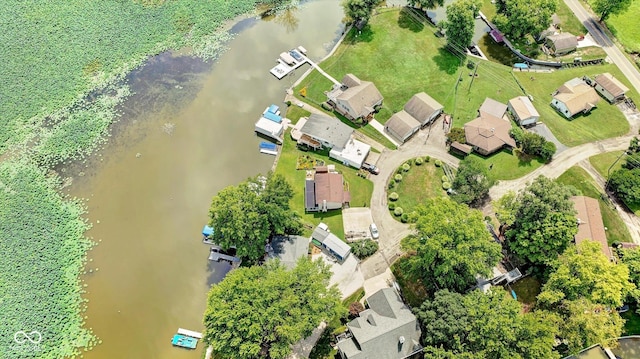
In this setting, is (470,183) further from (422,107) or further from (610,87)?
(610,87)

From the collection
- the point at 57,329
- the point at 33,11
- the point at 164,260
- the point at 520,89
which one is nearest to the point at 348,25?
the point at 520,89

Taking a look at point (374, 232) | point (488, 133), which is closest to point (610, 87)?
point (488, 133)

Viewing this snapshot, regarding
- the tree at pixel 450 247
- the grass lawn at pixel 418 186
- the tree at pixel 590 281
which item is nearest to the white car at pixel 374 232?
the grass lawn at pixel 418 186

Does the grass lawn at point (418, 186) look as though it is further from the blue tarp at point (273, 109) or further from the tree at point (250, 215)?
the blue tarp at point (273, 109)

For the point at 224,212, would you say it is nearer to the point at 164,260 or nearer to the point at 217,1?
the point at 164,260

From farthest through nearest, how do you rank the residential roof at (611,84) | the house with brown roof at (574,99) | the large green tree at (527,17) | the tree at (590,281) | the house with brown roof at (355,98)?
1. the large green tree at (527,17)
2. the residential roof at (611,84)
3. the house with brown roof at (574,99)
4. the house with brown roof at (355,98)
5. the tree at (590,281)

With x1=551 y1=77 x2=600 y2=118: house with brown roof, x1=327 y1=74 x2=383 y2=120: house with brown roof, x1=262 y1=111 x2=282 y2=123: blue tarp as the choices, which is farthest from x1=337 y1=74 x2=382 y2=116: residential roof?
x1=551 y1=77 x2=600 y2=118: house with brown roof
